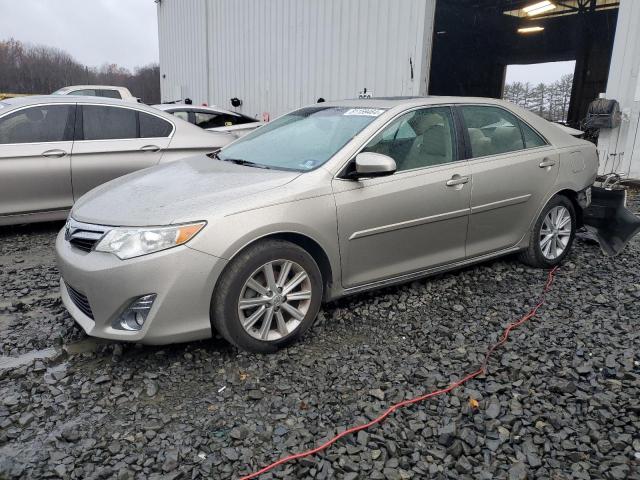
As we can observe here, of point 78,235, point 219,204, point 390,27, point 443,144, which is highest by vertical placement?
point 390,27

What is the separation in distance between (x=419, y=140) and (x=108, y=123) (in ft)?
12.1

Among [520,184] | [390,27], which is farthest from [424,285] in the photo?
[390,27]

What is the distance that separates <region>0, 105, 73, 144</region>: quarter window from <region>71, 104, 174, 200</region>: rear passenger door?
145 millimetres

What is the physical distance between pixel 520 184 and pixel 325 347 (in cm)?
216

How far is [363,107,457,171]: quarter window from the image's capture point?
3650 mm

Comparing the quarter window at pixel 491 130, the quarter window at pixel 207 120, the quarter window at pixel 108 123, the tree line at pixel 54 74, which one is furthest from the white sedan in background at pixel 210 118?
the tree line at pixel 54 74

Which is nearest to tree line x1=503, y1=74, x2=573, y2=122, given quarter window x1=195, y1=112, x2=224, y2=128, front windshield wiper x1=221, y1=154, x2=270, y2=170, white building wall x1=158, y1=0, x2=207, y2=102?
white building wall x1=158, y1=0, x2=207, y2=102

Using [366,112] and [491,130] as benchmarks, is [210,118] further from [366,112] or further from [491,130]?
[491,130]

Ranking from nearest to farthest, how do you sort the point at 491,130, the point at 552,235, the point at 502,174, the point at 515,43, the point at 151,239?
the point at 151,239 → the point at 502,174 → the point at 491,130 → the point at 552,235 → the point at 515,43

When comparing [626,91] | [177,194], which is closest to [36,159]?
[177,194]

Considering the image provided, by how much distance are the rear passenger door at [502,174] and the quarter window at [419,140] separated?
7.4 inches

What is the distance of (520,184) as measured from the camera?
168 inches

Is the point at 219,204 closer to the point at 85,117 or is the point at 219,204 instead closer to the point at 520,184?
the point at 520,184

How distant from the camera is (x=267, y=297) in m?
3.07
